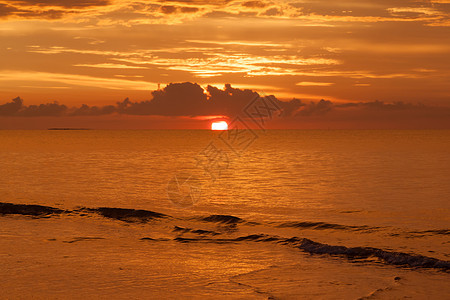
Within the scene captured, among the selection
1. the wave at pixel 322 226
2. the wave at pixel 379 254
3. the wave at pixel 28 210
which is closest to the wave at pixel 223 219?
the wave at pixel 322 226

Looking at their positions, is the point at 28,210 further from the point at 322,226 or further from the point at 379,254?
the point at 379,254

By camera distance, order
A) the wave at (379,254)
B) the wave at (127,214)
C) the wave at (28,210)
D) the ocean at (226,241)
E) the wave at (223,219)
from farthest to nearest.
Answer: the wave at (28,210)
the wave at (127,214)
the wave at (223,219)
the wave at (379,254)
the ocean at (226,241)

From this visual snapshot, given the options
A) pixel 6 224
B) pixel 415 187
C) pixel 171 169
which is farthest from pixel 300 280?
pixel 171 169

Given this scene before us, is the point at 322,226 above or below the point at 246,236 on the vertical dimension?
below

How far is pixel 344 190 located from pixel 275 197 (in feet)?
22.7

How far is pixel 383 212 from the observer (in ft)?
88.1

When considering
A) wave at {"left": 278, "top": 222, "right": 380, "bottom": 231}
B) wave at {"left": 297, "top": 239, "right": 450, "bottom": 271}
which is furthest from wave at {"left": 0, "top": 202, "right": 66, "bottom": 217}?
wave at {"left": 297, "top": 239, "right": 450, "bottom": 271}

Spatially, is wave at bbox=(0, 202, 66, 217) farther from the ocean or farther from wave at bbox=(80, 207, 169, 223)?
wave at bbox=(80, 207, 169, 223)

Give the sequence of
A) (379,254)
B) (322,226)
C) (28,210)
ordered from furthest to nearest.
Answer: (28,210) → (322,226) → (379,254)

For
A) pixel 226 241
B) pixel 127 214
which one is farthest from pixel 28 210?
pixel 226 241

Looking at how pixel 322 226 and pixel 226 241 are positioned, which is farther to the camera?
pixel 322 226

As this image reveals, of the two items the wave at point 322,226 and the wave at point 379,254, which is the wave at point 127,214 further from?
the wave at point 379,254

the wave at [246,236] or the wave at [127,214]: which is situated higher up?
the wave at [246,236]

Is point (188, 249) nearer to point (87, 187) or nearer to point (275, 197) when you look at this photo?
point (275, 197)
